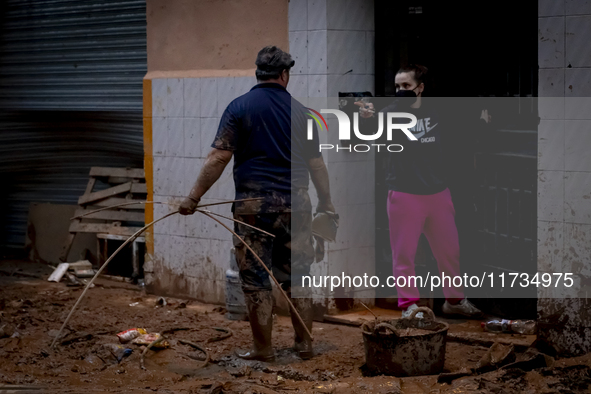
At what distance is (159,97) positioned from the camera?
8.47 meters

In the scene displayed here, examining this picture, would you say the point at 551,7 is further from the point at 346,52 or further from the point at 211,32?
the point at 211,32

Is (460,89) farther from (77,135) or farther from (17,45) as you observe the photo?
(17,45)

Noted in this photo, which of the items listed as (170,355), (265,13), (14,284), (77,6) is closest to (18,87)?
(77,6)

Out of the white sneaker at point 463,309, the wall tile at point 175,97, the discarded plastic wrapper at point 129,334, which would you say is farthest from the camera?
the wall tile at point 175,97

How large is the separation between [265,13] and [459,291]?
3.14 metres

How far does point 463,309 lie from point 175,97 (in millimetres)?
3552

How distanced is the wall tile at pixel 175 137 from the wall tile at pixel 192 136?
4cm

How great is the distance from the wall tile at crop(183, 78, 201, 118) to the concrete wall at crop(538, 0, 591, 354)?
3539 mm

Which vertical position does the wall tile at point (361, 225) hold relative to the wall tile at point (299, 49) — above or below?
below

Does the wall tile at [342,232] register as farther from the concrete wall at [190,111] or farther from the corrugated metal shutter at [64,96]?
the corrugated metal shutter at [64,96]

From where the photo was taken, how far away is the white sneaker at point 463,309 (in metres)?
7.24

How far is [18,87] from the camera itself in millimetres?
10367

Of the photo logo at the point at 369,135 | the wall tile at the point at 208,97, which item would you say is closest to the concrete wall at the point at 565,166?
the photo logo at the point at 369,135

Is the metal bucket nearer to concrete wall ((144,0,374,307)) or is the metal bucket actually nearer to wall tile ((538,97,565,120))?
wall tile ((538,97,565,120))
